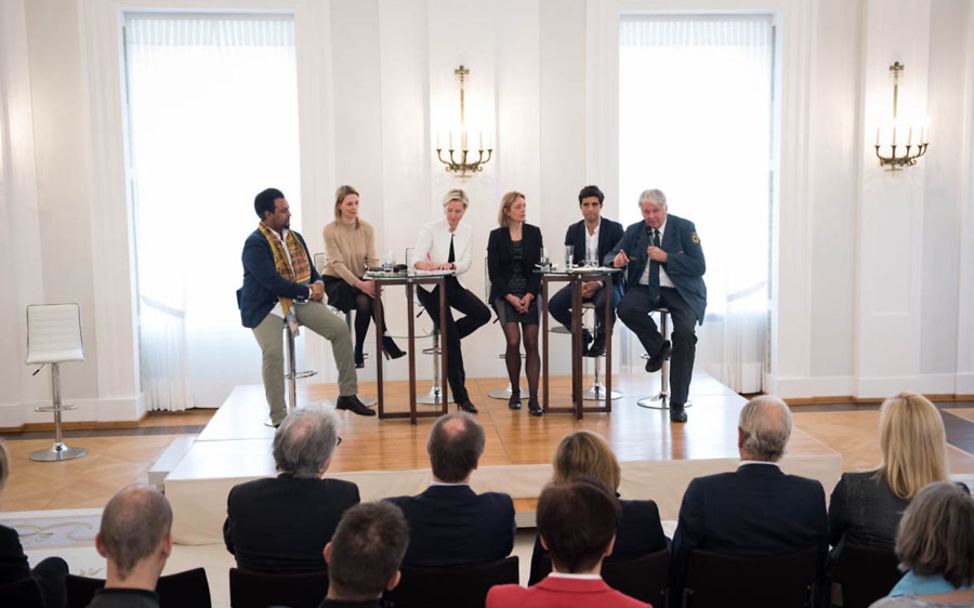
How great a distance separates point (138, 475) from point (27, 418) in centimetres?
174

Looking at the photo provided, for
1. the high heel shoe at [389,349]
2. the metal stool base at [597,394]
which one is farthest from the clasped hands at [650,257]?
the high heel shoe at [389,349]

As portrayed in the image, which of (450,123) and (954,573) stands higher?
(450,123)

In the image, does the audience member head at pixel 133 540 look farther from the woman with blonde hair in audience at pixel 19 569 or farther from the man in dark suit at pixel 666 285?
the man in dark suit at pixel 666 285

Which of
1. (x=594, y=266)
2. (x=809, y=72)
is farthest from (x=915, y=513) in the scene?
(x=809, y=72)

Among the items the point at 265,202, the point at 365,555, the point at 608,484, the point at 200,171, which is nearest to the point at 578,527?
the point at 365,555

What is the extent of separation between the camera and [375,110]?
701cm

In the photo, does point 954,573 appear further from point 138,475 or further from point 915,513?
point 138,475

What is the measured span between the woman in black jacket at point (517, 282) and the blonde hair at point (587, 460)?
9.93 feet

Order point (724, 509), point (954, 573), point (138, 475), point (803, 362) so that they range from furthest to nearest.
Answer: point (803, 362)
point (138, 475)
point (724, 509)
point (954, 573)

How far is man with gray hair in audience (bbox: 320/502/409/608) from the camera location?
6.28 feet

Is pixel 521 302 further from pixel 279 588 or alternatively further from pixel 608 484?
pixel 279 588

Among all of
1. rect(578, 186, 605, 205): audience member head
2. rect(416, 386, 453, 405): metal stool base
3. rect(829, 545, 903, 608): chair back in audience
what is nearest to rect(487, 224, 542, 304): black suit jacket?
rect(578, 186, 605, 205): audience member head

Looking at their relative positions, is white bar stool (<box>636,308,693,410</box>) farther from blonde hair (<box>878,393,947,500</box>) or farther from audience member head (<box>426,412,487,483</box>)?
audience member head (<box>426,412,487,483</box>)

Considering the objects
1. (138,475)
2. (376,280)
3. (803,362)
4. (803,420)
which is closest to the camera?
(376,280)
